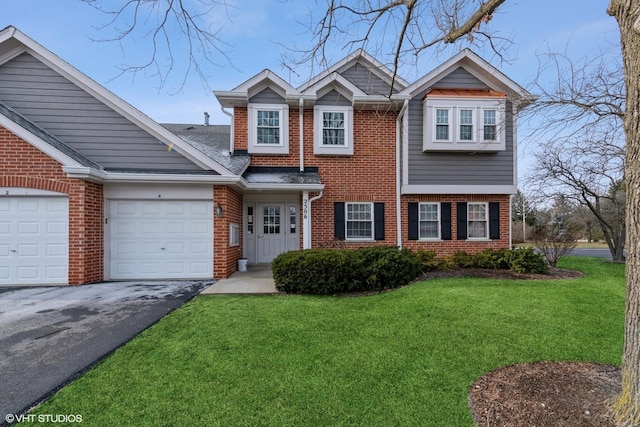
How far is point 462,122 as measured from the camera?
416 inches

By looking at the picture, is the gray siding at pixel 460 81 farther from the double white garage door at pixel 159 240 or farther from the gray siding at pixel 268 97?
the double white garage door at pixel 159 240

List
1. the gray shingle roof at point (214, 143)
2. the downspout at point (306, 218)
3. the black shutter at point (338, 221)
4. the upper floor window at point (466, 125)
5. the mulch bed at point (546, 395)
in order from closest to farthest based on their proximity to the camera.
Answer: the mulch bed at point (546, 395)
the gray shingle roof at point (214, 143)
the downspout at point (306, 218)
the upper floor window at point (466, 125)
the black shutter at point (338, 221)

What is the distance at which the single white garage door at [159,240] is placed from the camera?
8.52m

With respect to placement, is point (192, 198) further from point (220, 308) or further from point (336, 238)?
point (336, 238)

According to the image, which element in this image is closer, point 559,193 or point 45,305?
point 45,305

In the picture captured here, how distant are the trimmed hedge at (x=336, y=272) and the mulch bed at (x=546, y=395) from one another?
385 centimetres

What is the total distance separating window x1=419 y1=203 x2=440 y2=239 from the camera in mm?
11023

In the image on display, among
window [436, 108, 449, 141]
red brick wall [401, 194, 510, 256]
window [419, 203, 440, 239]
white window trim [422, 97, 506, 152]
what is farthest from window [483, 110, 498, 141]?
window [419, 203, 440, 239]

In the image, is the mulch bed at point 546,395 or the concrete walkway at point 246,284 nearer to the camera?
the mulch bed at point 546,395

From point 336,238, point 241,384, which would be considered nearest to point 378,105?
point 336,238

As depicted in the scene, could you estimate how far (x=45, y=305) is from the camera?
19.6 ft

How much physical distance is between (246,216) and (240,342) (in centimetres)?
734

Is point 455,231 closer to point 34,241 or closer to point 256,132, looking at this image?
point 256,132

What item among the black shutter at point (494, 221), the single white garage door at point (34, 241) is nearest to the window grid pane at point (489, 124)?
the black shutter at point (494, 221)
